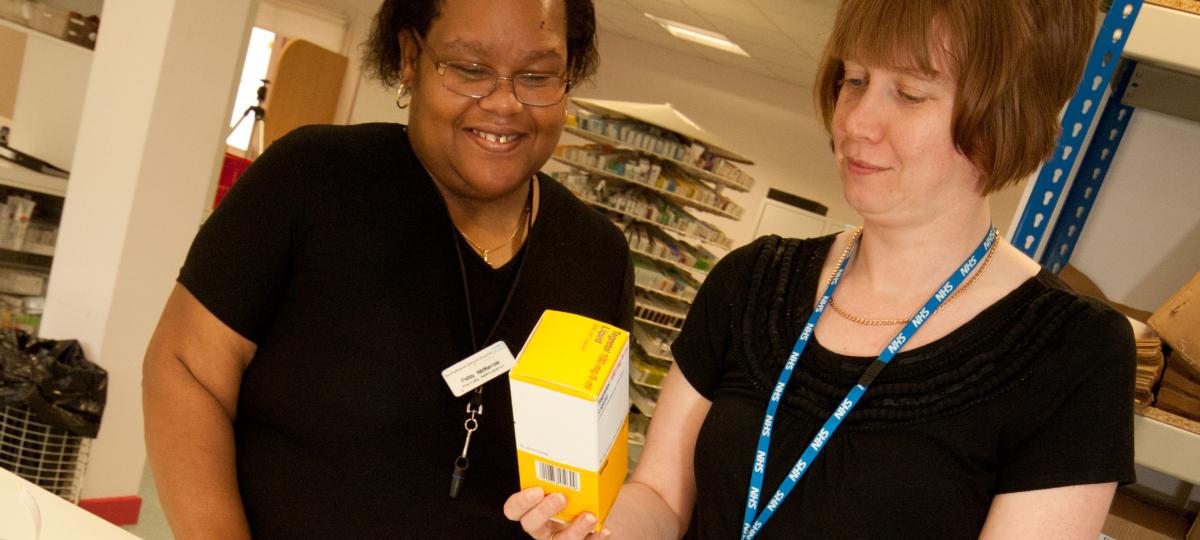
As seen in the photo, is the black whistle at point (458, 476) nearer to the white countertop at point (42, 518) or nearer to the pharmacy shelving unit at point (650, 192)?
the white countertop at point (42, 518)

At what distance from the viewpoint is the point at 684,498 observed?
1.36 m

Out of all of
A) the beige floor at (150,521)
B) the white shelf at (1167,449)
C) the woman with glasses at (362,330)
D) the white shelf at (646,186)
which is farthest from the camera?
the white shelf at (646,186)

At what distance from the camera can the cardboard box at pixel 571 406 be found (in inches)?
36.4

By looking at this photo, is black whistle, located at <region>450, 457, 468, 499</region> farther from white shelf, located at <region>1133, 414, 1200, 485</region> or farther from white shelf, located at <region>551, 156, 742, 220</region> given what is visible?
white shelf, located at <region>551, 156, 742, 220</region>

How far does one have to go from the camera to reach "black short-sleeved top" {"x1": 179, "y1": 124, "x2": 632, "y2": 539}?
147 cm

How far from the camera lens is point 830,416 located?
3.82 ft

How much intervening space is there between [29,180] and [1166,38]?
4.31 metres

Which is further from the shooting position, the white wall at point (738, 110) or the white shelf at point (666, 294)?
the white wall at point (738, 110)

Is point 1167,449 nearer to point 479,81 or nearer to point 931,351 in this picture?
point 931,351

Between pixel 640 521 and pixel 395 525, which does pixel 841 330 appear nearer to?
pixel 640 521

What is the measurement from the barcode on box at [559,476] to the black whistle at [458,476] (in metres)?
0.50

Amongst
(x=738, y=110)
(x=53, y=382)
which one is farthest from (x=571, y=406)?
(x=738, y=110)

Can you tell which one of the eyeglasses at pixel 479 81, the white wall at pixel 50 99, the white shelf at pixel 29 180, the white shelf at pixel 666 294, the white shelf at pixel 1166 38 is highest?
the white shelf at pixel 1166 38

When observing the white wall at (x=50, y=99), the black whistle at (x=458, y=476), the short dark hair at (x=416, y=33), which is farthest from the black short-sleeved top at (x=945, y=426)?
the white wall at (x=50, y=99)
